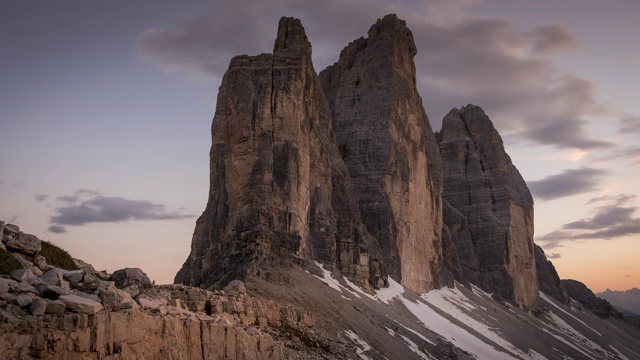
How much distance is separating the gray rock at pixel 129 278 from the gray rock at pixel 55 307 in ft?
21.9

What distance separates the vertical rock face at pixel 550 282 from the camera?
517ft

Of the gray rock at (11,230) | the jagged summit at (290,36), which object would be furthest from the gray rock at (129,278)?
the jagged summit at (290,36)

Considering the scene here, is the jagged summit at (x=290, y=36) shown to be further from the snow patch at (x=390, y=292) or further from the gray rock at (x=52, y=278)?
the gray rock at (x=52, y=278)

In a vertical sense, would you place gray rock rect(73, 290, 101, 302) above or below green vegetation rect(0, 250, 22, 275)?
below

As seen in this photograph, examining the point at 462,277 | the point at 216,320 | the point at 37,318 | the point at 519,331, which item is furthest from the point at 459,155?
the point at 37,318

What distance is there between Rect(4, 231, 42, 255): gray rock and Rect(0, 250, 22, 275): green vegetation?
541 millimetres

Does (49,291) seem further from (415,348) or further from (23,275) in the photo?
(415,348)

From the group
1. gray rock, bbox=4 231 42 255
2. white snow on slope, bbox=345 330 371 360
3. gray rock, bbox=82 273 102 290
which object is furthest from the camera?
white snow on slope, bbox=345 330 371 360

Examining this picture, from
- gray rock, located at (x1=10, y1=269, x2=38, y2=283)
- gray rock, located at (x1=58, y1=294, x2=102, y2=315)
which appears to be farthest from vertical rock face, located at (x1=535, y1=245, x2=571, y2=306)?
gray rock, located at (x1=10, y1=269, x2=38, y2=283)

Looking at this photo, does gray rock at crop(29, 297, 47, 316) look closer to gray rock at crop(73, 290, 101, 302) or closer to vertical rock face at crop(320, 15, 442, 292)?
→ gray rock at crop(73, 290, 101, 302)

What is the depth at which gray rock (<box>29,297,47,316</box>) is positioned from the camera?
51.3ft

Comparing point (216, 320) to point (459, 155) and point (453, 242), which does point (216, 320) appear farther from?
point (459, 155)

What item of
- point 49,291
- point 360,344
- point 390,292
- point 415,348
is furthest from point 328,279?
point 49,291

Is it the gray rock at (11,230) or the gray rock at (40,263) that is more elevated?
the gray rock at (11,230)
